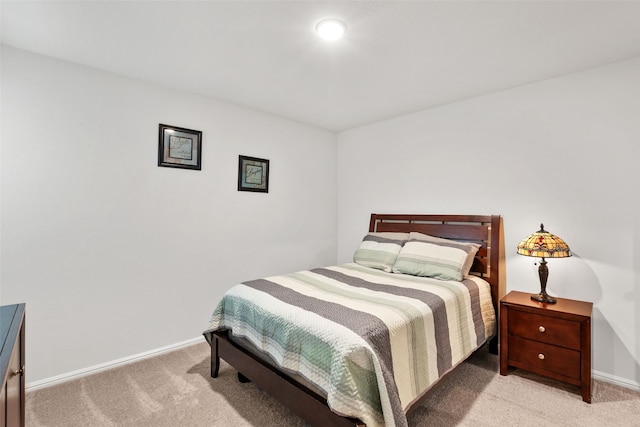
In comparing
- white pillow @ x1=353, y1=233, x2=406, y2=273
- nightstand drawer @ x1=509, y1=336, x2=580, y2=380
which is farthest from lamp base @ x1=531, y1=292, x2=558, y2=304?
white pillow @ x1=353, y1=233, x2=406, y2=273

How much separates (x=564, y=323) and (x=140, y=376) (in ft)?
10.5

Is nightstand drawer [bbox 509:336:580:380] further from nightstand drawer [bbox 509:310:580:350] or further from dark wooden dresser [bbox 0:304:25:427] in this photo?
dark wooden dresser [bbox 0:304:25:427]

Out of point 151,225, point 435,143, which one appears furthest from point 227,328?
point 435,143

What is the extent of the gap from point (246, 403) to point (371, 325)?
1118 mm

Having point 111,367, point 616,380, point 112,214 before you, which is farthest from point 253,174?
point 616,380

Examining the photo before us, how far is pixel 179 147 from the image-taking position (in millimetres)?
2963

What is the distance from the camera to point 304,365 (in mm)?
Result: 1686

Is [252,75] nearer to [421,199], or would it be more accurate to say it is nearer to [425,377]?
[421,199]

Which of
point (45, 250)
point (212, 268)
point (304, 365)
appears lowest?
point (304, 365)

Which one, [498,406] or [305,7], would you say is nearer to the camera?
[305,7]

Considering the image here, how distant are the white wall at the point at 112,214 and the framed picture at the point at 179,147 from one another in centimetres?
6

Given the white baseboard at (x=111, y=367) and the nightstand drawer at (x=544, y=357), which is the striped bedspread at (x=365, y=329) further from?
the white baseboard at (x=111, y=367)

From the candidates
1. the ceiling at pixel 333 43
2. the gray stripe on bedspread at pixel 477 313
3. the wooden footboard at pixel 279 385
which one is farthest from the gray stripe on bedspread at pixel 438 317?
the ceiling at pixel 333 43

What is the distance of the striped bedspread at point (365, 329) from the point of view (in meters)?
1.49
